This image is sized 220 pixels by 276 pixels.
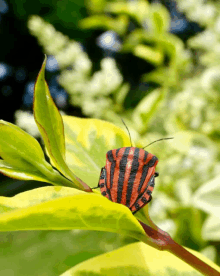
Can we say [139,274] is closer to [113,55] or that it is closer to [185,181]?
[185,181]

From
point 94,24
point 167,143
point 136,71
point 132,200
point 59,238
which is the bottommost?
point 59,238

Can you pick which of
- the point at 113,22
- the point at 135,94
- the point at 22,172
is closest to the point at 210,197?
the point at 22,172

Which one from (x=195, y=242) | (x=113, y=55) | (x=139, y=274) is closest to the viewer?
(x=139, y=274)

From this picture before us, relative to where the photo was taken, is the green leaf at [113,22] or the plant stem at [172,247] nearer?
the plant stem at [172,247]

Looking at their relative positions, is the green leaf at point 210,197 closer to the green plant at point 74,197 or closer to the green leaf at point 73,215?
the green plant at point 74,197

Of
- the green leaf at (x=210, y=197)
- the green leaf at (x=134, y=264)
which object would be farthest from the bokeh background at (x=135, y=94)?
the green leaf at (x=134, y=264)

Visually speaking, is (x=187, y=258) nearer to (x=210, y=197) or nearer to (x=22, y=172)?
(x=22, y=172)

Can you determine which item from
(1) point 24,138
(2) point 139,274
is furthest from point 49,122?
(2) point 139,274
